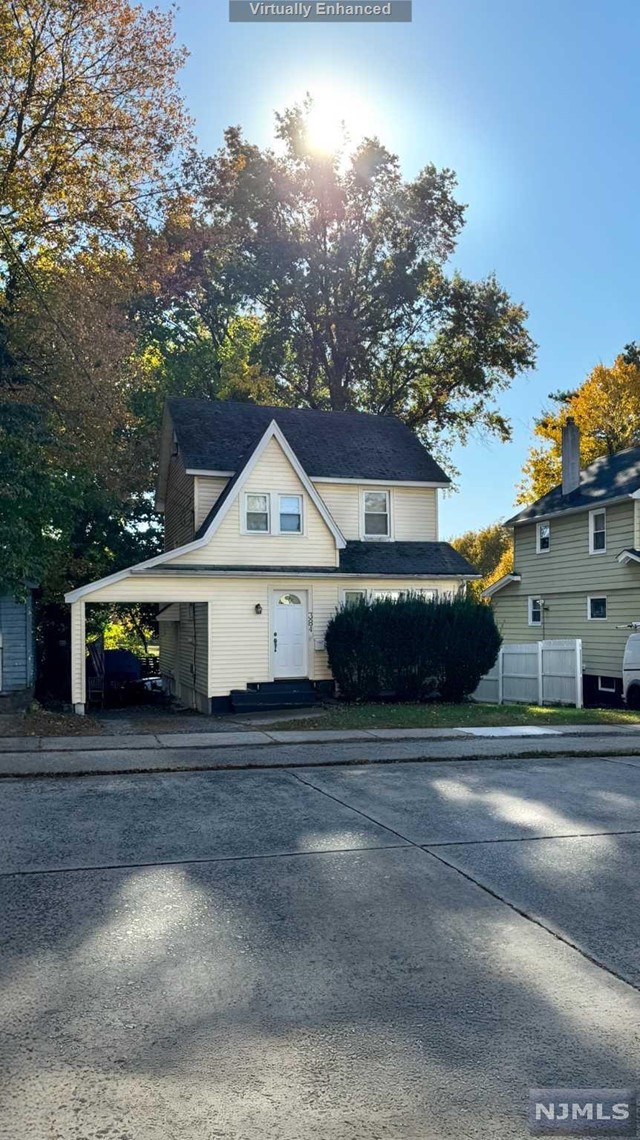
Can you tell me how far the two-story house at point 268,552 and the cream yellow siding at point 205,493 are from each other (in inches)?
1.2

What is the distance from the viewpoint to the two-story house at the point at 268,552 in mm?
21109

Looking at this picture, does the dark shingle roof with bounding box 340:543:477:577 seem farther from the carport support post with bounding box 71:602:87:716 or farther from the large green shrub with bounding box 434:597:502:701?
the carport support post with bounding box 71:602:87:716

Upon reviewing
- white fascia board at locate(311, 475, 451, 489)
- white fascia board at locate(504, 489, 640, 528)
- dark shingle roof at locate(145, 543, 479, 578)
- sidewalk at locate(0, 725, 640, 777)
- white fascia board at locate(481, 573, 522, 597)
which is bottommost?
sidewalk at locate(0, 725, 640, 777)

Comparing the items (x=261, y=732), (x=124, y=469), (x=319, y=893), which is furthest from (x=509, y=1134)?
(x=124, y=469)

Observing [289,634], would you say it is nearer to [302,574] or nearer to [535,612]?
[302,574]

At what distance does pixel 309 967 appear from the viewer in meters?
5.15

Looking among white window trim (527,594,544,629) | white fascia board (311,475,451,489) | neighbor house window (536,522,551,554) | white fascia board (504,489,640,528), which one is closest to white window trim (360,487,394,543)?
white fascia board (311,475,451,489)

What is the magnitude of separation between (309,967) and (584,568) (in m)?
25.3

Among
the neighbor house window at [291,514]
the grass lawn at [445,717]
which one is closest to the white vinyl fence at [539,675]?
the grass lawn at [445,717]

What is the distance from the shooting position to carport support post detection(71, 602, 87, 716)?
761 inches

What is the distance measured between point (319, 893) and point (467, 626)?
16204 mm

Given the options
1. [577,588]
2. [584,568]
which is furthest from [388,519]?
[577,588]

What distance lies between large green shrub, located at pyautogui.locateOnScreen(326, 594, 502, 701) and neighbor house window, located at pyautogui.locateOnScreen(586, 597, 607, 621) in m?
6.97

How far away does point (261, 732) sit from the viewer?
639 inches
